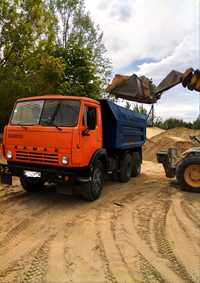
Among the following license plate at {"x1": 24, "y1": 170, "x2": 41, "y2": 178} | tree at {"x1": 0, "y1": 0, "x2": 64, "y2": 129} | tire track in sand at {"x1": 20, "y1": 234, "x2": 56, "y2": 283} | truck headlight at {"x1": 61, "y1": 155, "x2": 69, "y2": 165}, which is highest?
tree at {"x1": 0, "y1": 0, "x2": 64, "y2": 129}

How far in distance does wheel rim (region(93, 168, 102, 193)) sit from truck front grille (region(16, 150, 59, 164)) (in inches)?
47.9

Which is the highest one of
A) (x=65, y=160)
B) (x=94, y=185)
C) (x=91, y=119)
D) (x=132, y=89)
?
(x=132, y=89)

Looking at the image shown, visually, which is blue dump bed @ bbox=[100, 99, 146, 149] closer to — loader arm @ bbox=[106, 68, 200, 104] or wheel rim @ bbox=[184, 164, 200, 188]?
loader arm @ bbox=[106, 68, 200, 104]

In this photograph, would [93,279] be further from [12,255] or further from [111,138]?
[111,138]

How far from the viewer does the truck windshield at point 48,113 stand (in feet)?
→ 28.3

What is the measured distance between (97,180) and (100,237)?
2.87 meters

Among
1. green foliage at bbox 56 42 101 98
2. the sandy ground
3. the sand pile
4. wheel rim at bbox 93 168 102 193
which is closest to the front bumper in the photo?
wheel rim at bbox 93 168 102 193

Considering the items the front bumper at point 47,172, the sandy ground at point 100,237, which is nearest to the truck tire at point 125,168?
the sandy ground at point 100,237

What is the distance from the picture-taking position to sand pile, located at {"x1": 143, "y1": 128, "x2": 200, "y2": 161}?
21.1m

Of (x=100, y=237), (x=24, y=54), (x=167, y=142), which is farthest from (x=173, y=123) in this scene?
(x=100, y=237)

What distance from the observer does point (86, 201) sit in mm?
9180

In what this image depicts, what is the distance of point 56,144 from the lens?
27.4 feet

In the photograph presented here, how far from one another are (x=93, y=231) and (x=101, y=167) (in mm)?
2910

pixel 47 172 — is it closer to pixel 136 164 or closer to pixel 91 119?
pixel 91 119
